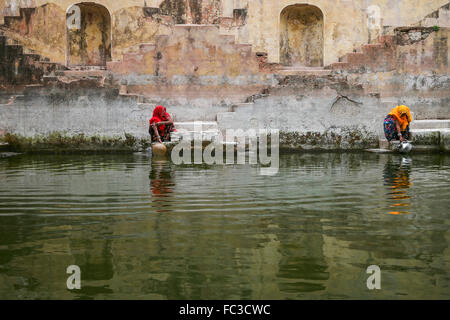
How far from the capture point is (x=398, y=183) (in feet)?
26.2

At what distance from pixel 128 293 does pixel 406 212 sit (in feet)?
10.9

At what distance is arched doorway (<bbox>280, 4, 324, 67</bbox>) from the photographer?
2006cm

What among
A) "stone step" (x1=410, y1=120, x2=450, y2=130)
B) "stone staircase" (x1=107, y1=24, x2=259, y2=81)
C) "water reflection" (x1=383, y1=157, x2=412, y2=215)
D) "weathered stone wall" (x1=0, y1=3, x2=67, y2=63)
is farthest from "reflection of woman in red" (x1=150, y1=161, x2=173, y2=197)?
"weathered stone wall" (x1=0, y1=3, x2=67, y2=63)

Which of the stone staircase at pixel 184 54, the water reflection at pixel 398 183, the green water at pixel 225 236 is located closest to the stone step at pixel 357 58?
the stone staircase at pixel 184 54

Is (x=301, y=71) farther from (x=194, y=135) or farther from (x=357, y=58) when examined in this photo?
(x=194, y=135)

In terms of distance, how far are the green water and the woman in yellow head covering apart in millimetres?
4632

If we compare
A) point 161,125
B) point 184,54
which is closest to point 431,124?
point 184,54

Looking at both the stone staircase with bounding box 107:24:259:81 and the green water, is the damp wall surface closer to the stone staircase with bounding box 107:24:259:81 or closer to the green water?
the stone staircase with bounding box 107:24:259:81

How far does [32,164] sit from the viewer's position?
439 inches

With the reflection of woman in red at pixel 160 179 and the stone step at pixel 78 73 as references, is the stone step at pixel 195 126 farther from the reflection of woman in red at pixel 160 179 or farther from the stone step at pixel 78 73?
the stone step at pixel 78 73

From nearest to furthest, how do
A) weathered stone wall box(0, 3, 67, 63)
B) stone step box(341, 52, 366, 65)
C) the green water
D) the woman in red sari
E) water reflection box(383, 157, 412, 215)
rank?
the green water < water reflection box(383, 157, 412, 215) < the woman in red sari < stone step box(341, 52, 366, 65) < weathered stone wall box(0, 3, 67, 63)

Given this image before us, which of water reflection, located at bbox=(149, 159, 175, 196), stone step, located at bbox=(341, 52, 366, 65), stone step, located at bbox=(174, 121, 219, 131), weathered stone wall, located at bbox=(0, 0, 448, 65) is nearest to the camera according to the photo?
water reflection, located at bbox=(149, 159, 175, 196)
